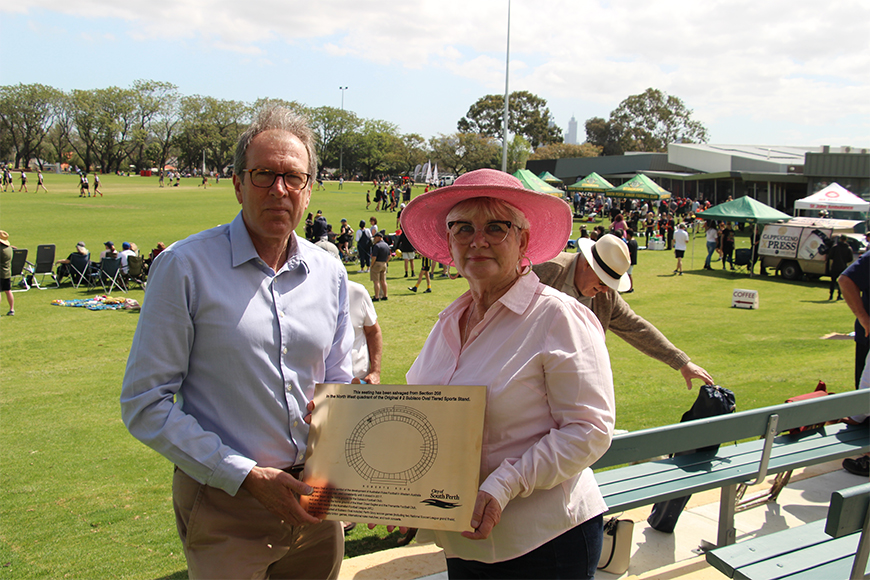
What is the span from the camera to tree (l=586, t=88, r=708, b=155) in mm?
94500

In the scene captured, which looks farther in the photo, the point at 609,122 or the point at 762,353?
the point at 609,122

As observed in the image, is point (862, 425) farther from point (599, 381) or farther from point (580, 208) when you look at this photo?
point (580, 208)

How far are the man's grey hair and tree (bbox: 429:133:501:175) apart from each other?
8804 cm

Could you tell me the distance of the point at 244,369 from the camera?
1.93m

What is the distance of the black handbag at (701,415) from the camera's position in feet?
13.0

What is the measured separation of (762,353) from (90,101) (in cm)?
9015

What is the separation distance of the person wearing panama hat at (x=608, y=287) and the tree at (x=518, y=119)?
9781cm

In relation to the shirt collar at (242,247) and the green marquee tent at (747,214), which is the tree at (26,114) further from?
the shirt collar at (242,247)

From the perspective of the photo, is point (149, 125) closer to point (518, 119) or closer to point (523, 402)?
point (518, 119)

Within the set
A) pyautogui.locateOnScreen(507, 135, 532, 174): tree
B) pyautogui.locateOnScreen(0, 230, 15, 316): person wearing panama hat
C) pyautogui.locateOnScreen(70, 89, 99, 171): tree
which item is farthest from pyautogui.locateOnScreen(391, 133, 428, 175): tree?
pyautogui.locateOnScreen(0, 230, 15, 316): person wearing panama hat

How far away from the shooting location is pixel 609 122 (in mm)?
100750

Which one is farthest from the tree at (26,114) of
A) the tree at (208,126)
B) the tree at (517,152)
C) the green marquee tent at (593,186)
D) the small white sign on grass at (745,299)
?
the small white sign on grass at (745,299)

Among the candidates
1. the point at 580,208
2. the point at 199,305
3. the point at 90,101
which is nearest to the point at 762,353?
the point at 199,305

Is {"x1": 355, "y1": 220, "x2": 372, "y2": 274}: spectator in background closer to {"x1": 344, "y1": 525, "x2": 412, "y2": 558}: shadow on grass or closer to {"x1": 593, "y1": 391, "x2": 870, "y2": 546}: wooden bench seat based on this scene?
{"x1": 344, "y1": 525, "x2": 412, "y2": 558}: shadow on grass
